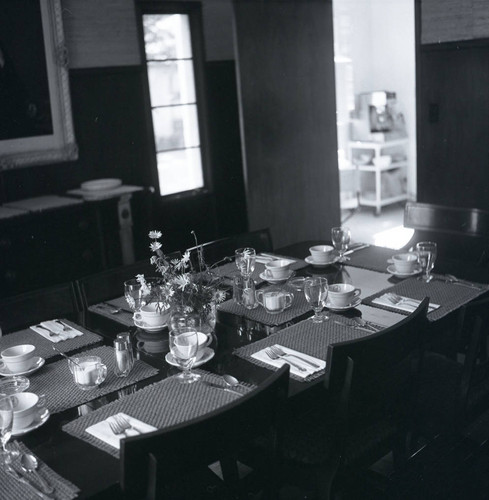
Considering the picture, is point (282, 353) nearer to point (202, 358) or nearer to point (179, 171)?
point (202, 358)

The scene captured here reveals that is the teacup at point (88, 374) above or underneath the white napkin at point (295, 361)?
above

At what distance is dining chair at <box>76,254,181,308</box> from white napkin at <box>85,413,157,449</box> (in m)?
0.99

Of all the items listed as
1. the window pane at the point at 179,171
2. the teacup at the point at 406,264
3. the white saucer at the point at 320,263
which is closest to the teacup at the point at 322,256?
the white saucer at the point at 320,263

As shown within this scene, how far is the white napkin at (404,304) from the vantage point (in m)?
2.21

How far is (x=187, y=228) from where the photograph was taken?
5141 millimetres

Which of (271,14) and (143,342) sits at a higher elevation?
(271,14)

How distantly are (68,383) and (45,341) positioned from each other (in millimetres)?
368

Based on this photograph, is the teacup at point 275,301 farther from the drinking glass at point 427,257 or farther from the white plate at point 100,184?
the white plate at point 100,184

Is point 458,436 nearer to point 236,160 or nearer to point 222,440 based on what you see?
point 222,440

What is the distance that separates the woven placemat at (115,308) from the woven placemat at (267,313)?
12.5 inches

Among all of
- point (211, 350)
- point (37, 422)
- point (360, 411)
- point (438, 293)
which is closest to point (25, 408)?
point (37, 422)

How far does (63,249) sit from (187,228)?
4.35ft

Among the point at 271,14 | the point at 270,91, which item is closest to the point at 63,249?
the point at 270,91

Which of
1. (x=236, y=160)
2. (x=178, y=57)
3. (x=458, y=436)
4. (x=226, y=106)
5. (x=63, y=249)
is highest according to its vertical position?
(x=178, y=57)
